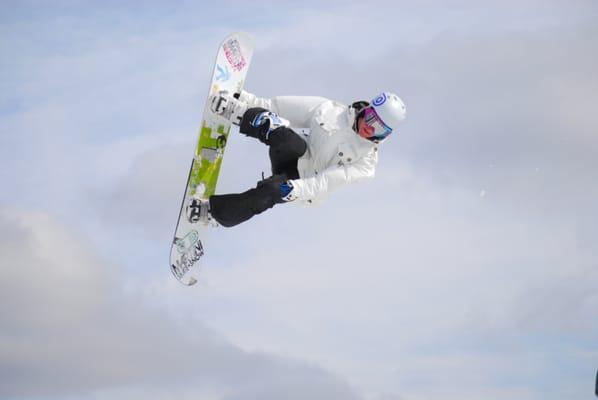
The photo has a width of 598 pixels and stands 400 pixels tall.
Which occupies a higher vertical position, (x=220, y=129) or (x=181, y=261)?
(x=220, y=129)

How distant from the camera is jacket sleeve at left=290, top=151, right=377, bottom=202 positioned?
10.7 m

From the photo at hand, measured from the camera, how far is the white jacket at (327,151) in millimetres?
10719

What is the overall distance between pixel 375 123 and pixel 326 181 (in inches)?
37.7

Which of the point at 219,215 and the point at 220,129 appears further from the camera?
the point at 220,129

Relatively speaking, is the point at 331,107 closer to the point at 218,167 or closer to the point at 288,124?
the point at 288,124

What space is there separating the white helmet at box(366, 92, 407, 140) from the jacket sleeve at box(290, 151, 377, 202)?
55 cm

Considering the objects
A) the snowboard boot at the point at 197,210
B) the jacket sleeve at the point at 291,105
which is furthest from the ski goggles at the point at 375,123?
the snowboard boot at the point at 197,210

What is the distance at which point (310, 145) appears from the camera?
438 inches

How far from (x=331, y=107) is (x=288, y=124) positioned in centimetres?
61

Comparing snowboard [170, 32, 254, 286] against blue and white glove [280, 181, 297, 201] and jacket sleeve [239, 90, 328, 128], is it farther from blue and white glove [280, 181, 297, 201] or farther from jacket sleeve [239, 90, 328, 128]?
blue and white glove [280, 181, 297, 201]

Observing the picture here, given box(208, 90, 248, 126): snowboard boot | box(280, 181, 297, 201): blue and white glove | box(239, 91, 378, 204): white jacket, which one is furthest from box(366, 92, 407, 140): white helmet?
box(208, 90, 248, 126): snowboard boot

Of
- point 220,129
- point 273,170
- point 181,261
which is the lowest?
point 181,261

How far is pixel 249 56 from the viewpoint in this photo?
1210cm

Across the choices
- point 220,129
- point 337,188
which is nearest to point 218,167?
point 220,129
